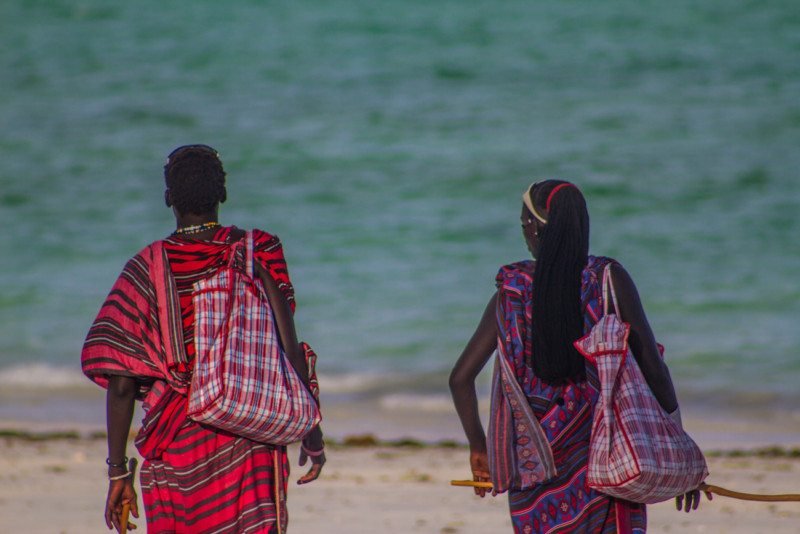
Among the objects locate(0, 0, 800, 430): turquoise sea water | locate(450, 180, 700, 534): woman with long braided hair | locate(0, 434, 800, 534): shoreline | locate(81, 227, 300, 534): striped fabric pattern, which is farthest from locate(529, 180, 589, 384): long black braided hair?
locate(0, 0, 800, 430): turquoise sea water

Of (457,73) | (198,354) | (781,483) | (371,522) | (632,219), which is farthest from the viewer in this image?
(457,73)

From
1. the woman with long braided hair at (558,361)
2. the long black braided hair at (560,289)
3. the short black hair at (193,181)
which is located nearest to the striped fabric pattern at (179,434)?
the short black hair at (193,181)

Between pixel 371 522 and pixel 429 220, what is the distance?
1155 cm

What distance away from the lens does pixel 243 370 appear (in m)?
3.51

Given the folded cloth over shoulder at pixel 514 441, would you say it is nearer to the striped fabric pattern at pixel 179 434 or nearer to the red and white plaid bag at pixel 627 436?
the red and white plaid bag at pixel 627 436

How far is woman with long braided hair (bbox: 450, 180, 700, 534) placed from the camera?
363 cm

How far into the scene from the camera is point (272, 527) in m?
3.66

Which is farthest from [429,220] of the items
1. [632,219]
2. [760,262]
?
[760,262]

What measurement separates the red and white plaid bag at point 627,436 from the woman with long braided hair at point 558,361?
0.33 ft

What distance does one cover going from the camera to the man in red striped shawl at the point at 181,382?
365cm

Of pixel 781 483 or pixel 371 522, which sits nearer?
pixel 371 522

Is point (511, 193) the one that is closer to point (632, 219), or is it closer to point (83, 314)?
point (632, 219)

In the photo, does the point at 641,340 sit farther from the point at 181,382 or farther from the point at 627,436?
the point at 181,382

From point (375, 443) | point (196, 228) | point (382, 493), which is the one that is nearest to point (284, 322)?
point (196, 228)
